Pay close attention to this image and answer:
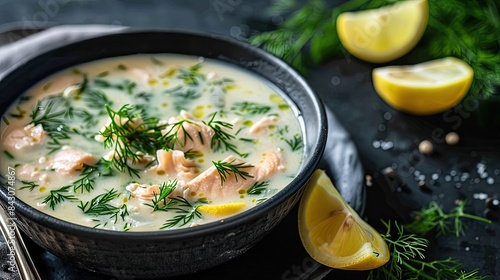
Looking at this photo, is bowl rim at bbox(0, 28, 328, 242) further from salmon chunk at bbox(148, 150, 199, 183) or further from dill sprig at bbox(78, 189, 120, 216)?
salmon chunk at bbox(148, 150, 199, 183)

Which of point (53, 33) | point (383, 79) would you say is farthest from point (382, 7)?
point (53, 33)

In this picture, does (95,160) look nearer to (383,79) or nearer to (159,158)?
(159,158)

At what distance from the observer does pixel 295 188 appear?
2.25 m

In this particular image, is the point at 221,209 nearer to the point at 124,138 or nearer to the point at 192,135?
the point at 192,135

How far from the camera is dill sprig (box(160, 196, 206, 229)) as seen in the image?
7.18 ft

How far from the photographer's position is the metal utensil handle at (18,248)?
89.1 inches

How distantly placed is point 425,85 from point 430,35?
64 cm

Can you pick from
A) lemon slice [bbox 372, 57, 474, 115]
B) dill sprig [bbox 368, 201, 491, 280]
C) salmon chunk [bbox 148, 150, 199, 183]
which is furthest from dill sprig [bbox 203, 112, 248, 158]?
lemon slice [bbox 372, 57, 474, 115]

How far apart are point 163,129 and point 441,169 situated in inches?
51.0

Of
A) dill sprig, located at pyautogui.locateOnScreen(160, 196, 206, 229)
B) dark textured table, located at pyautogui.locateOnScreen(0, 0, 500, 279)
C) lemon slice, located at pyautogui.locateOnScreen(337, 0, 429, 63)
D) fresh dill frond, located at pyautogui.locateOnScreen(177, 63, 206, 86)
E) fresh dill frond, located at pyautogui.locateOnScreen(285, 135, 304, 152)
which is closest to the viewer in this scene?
dill sprig, located at pyautogui.locateOnScreen(160, 196, 206, 229)

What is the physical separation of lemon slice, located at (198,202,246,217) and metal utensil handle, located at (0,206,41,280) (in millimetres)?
575

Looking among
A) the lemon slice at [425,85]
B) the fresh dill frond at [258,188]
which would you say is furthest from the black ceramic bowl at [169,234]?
the lemon slice at [425,85]

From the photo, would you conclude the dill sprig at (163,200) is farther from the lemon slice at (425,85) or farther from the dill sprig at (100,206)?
the lemon slice at (425,85)

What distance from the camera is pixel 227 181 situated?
2355 mm
